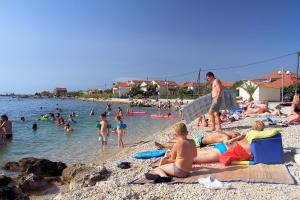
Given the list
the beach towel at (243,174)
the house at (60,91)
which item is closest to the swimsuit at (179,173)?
the beach towel at (243,174)

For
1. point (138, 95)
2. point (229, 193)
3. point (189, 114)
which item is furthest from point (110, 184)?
point (138, 95)

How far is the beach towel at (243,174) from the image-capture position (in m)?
6.36

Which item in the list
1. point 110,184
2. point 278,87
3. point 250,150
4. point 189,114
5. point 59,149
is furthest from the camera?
point 278,87

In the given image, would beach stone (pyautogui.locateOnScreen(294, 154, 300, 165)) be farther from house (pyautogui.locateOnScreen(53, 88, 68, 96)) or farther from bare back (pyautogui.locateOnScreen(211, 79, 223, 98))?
house (pyautogui.locateOnScreen(53, 88, 68, 96))

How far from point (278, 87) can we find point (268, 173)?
49244mm

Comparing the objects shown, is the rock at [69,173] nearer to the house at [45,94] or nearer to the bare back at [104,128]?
the bare back at [104,128]

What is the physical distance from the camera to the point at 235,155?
7.64 meters

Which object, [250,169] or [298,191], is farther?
[250,169]

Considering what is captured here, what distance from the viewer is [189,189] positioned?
599 cm

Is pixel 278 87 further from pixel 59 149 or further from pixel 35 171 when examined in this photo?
pixel 35 171

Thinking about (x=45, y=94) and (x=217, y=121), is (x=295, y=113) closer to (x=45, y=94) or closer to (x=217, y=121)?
(x=217, y=121)

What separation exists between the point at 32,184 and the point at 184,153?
433 cm

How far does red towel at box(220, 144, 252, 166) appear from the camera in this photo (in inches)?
299

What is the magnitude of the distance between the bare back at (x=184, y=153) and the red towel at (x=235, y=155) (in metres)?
1.10
